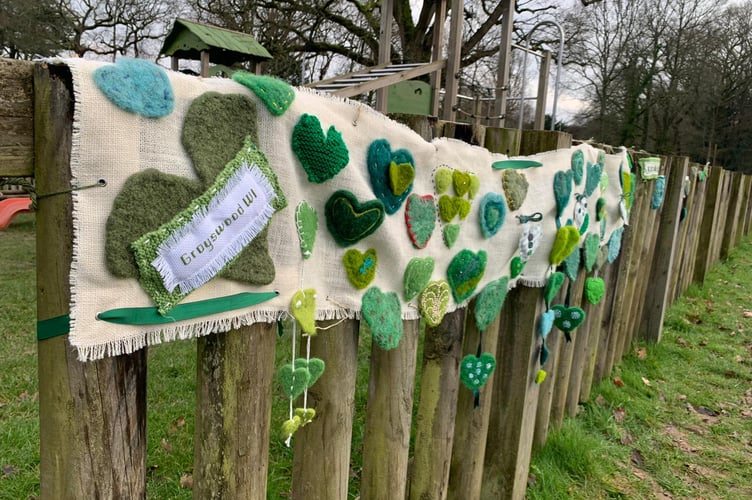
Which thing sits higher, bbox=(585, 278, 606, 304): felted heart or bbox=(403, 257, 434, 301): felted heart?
bbox=(403, 257, 434, 301): felted heart

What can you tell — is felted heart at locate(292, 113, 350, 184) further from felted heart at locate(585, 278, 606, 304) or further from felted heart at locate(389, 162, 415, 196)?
felted heart at locate(585, 278, 606, 304)

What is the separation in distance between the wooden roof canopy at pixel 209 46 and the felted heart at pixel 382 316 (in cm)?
692

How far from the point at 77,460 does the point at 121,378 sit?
0.16 meters

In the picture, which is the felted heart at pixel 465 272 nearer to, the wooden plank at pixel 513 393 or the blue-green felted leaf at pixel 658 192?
the wooden plank at pixel 513 393

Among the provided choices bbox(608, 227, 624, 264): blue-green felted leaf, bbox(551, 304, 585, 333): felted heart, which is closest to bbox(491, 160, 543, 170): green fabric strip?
bbox(551, 304, 585, 333): felted heart

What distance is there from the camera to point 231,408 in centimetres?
119

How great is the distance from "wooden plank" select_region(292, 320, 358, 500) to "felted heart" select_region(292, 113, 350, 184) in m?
0.46

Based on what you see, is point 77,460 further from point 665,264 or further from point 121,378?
point 665,264

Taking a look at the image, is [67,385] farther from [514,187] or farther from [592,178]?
[592,178]

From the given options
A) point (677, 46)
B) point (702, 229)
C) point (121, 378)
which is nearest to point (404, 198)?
point (121, 378)

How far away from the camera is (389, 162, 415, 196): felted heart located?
Answer: 141cm

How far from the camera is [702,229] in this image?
21.5 feet

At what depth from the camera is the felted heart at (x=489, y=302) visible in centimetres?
194

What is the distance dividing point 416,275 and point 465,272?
0.27 m
